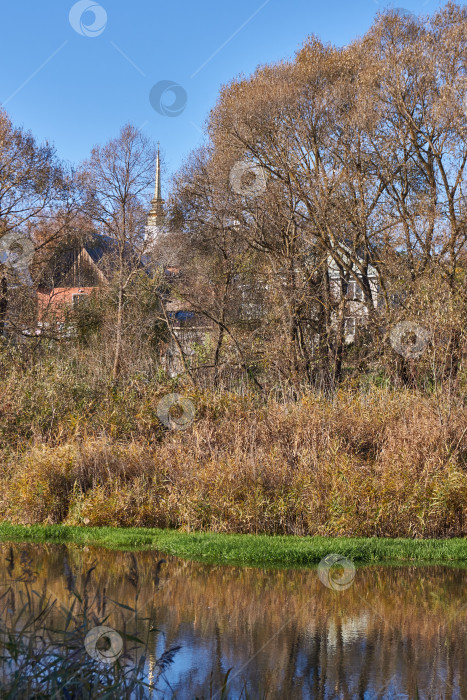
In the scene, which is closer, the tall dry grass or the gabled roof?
the tall dry grass

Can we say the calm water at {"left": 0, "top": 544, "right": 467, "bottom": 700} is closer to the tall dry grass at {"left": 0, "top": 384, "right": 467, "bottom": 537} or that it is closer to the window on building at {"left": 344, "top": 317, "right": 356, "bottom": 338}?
the tall dry grass at {"left": 0, "top": 384, "right": 467, "bottom": 537}

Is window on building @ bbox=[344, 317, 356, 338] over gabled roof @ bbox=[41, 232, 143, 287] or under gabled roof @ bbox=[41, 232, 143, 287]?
under

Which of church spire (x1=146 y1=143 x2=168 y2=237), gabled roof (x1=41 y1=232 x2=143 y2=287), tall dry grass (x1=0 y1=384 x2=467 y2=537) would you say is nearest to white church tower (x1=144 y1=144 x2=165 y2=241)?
church spire (x1=146 y1=143 x2=168 y2=237)

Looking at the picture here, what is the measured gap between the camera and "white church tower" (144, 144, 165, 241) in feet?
79.0

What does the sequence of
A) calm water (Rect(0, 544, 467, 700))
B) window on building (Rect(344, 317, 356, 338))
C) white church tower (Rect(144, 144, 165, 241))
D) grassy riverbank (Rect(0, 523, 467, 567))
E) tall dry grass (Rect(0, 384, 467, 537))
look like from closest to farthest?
1. calm water (Rect(0, 544, 467, 700))
2. grassy riverbank (Rect(0, 523, 467, 567))
3. tall dry grass (Rect(0, 384, 467, 537))
4. window on building (Rect(344, 317, 356, 338))
5. white church tower (Rect(144, 144, 165, 241))

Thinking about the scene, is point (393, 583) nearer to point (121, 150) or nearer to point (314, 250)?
point (314, 250)

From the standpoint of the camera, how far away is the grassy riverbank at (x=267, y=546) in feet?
30.3

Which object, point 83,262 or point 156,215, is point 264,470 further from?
point 83,262

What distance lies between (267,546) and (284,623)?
108 inches

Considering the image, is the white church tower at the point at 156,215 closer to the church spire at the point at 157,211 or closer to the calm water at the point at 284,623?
the church spire at the point at 157,211

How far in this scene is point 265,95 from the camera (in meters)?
19.1

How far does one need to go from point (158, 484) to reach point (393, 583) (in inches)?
162

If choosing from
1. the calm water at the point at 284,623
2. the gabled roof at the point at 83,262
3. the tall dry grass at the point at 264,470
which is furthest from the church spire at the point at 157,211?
the calm water at the point at 284,623

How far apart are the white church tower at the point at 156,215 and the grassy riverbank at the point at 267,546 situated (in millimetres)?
15096
